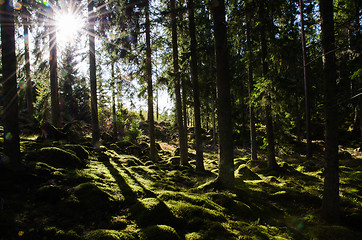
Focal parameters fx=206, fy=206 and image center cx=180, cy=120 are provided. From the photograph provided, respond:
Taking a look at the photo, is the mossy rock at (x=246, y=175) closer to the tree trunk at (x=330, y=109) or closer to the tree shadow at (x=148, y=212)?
the tree trunk at (x=330, y=109)

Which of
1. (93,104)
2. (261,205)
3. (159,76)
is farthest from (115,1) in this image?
(261,205)

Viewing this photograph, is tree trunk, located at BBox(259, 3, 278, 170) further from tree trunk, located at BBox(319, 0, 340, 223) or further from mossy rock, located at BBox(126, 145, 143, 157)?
mossy rock, located at BBox(126, 145, 143, 157)

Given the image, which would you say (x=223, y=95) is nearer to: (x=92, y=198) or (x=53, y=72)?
(x=92, y=198)

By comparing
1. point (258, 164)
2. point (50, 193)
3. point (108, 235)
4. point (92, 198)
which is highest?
point (50, 193)

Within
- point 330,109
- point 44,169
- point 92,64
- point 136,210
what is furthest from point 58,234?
point 92,64

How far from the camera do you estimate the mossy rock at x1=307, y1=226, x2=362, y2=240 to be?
5255 millimetres

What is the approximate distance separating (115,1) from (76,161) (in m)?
10.4

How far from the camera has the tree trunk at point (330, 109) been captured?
6035mm

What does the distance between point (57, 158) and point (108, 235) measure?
5.67 m

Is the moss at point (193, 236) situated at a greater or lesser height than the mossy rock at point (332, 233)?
greater

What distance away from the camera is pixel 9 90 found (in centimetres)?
626

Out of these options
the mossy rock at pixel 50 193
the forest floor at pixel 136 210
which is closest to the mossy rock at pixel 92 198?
the forest floor at pixel 136 210

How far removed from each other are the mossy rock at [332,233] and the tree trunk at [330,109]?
705 mm

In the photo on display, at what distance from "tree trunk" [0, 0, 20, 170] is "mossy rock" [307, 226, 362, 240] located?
28.7 feet
